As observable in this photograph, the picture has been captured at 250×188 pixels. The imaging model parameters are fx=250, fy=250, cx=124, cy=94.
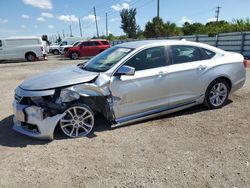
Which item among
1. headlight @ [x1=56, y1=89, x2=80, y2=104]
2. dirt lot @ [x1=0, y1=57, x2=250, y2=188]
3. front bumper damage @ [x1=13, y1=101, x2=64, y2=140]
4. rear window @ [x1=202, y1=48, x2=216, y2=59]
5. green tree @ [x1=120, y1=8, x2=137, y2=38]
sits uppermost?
green tree @ [x1=120, y1=8, x2=137, y2=38]

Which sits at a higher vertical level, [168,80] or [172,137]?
[168,80]

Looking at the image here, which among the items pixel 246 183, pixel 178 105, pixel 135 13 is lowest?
pixel 246 183

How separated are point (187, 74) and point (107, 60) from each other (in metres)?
1.56

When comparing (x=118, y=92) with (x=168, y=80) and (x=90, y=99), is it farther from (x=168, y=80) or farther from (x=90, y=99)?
(x=168, y=80)

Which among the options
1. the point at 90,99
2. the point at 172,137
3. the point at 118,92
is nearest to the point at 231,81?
the point at 172,137

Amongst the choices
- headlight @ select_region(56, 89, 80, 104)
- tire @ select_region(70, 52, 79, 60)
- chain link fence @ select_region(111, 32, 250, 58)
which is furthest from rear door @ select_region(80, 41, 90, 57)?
headlight @ select_region(56, 89, 80, 104)

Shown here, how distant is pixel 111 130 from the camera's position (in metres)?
4.41

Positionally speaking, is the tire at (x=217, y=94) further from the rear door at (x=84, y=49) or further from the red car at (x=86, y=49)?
the rear door at (x=84, y=49)

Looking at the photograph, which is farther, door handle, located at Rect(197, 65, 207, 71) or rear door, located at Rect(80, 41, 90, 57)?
rear door, located at Rect(80, 41, 90, 57)

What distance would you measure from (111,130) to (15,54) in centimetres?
1931

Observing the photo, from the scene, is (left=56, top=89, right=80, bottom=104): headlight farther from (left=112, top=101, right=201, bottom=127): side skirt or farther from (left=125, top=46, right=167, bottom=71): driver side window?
(left=125, top=46, right=167, bottom=71): driver side window

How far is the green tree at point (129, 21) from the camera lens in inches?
2265

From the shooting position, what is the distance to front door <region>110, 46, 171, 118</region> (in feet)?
14.0

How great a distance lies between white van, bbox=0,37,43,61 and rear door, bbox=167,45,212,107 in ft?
61.1
